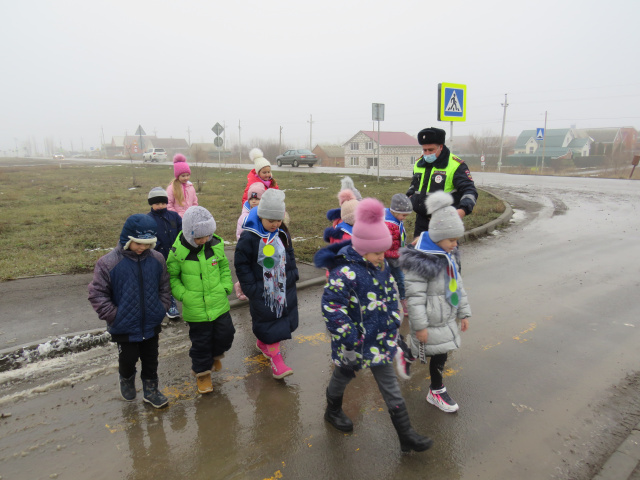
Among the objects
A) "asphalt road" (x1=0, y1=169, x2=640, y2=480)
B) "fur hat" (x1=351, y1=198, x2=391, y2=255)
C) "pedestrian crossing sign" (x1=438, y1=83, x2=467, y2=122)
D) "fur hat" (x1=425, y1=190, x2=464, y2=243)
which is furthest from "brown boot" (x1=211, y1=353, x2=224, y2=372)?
"pedestrian crossing sign" (x1=438, y1=83, x2=467, y2=122)

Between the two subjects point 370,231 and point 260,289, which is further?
point 260,289

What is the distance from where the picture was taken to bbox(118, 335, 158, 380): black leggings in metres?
3.38

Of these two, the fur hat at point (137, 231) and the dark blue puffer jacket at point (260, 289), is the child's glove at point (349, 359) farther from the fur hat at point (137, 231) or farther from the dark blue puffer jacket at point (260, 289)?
the fur hat at point (137, 231)

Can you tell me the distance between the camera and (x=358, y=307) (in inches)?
112

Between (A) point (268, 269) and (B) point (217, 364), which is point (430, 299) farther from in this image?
(B) point (217, 364)

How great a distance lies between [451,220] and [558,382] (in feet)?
6.57

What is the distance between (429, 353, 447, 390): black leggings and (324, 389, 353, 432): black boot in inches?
30.3

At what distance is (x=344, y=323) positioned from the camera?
9.05ft

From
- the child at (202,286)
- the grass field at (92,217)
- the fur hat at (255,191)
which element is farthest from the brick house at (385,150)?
the child at (202,286)

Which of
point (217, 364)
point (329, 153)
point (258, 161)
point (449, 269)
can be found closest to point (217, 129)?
point (258, 161)

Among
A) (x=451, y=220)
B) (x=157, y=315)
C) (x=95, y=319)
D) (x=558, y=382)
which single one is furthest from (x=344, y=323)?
(x=95, y=319)

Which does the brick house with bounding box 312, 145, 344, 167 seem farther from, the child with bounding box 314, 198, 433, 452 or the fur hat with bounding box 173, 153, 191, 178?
the child with bounding box 314, 198, 433, 452

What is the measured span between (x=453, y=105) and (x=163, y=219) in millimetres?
6265

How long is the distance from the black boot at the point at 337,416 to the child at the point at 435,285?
1.78 feet
